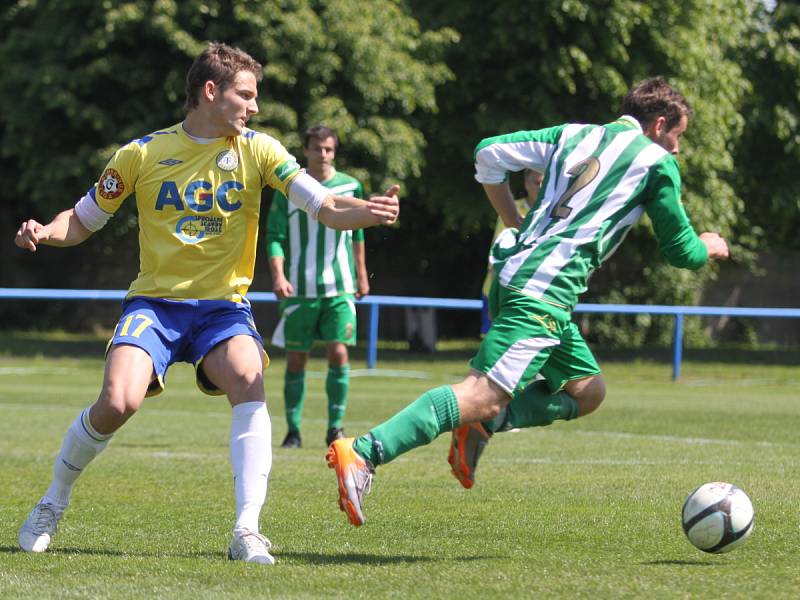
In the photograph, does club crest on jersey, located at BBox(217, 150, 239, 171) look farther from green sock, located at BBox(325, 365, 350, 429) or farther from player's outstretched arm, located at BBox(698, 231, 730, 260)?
green sock, located at BBox(325, 365, 350, 429)

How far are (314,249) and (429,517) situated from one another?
4.18 m

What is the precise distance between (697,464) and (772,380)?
13599 millimetres

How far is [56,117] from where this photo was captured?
25094 mm

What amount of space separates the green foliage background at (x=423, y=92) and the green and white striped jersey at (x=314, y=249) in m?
13.9

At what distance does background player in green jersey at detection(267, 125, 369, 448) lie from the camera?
980 cm

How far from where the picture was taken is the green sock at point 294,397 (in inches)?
385

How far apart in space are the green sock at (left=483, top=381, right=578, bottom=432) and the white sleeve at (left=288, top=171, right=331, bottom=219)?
1.25 m

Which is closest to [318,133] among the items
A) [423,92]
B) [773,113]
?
[423,92]

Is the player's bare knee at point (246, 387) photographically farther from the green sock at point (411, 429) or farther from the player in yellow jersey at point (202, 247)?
the green sock at point (411, 429)

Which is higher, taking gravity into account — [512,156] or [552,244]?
[512,156]

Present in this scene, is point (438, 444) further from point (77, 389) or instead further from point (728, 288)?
point (728, 288)

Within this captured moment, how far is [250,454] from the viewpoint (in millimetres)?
5168

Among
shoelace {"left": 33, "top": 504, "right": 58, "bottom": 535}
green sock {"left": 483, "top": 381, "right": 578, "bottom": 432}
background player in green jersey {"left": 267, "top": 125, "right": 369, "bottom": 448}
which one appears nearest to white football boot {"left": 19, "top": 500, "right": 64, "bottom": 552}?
shoelace {"left": 33, "top": 504, "right": 58, "bottom": 535}

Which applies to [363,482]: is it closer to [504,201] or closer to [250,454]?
[250,454]
